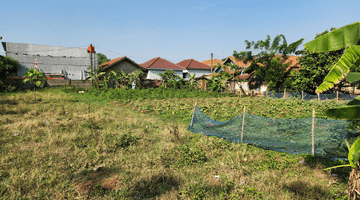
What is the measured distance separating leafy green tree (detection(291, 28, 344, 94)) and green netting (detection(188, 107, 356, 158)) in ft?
54.6

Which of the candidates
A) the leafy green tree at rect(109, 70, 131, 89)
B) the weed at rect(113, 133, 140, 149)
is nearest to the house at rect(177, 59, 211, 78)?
the leafy green tree at rect(109, 70, 131, 89)

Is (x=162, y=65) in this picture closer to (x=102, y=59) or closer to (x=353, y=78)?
(x=353, y=78)

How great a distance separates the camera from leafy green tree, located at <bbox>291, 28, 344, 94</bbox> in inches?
755

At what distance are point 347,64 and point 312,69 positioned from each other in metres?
20.9

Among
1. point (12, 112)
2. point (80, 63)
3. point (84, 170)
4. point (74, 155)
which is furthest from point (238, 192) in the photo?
point (80, 63)

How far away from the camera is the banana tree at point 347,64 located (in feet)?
8.54

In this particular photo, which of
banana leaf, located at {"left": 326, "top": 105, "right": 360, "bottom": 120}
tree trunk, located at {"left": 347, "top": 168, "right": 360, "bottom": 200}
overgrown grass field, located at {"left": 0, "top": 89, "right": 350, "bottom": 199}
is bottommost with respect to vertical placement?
overgrown grass field, located at {"left": 0, "top": 89, "right": 350, "bottom": 199}

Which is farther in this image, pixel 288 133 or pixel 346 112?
pixel 288 133

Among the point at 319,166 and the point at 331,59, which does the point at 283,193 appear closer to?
the point at 319,166

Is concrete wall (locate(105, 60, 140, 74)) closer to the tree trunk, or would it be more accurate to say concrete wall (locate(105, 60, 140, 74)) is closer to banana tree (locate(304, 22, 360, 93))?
banana tree (locate(304, 22, 360, 93))

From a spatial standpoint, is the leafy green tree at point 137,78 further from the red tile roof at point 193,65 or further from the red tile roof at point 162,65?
the red tile roof at point 193,65

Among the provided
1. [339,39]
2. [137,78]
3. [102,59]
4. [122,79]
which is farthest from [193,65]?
[102,59]

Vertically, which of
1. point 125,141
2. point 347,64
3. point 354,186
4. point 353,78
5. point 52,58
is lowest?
point 125,141

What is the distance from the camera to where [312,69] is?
20.1 m
